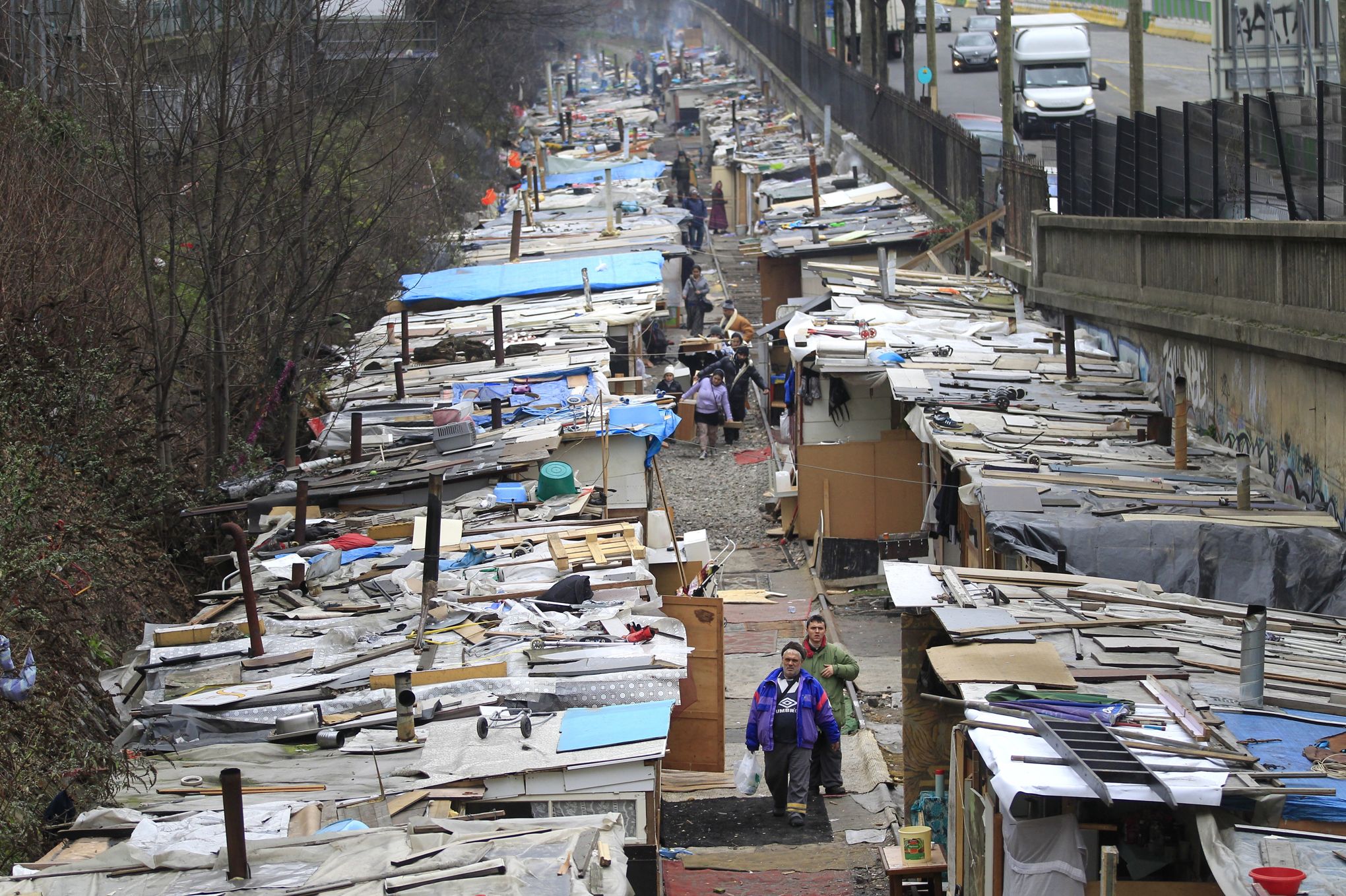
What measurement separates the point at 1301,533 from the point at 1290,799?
512 cm

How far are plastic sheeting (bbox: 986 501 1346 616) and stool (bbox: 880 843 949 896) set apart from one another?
8.90ft

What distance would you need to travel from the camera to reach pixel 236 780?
696cm

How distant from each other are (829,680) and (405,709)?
4154 mm

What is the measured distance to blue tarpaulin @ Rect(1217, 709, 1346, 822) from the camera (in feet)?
21.1

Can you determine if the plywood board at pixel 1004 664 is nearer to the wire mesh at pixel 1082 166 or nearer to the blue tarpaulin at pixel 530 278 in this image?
the wire mesh at pixel 1082 166

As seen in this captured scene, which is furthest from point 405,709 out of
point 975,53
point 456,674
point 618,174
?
point 975,53

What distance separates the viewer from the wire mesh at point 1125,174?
1794 centimetres

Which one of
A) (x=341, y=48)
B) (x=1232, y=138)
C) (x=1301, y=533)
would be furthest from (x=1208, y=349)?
(x=341, y=48)

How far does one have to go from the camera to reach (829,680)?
12203mm

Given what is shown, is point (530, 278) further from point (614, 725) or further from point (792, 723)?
point (614, 725)

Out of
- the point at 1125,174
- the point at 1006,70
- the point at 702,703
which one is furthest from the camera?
the point at 1006,70

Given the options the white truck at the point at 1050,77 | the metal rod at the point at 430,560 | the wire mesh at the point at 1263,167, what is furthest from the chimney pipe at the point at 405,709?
the white truck at the point at 1050,77

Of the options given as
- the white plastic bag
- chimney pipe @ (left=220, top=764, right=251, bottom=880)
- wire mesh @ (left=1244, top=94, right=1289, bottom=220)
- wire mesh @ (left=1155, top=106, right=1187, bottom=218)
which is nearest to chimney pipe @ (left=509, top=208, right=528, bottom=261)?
wire mesh @ (left=1155, top=106, right=1187, bottom=218)

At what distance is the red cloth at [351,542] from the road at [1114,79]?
23638 mm
